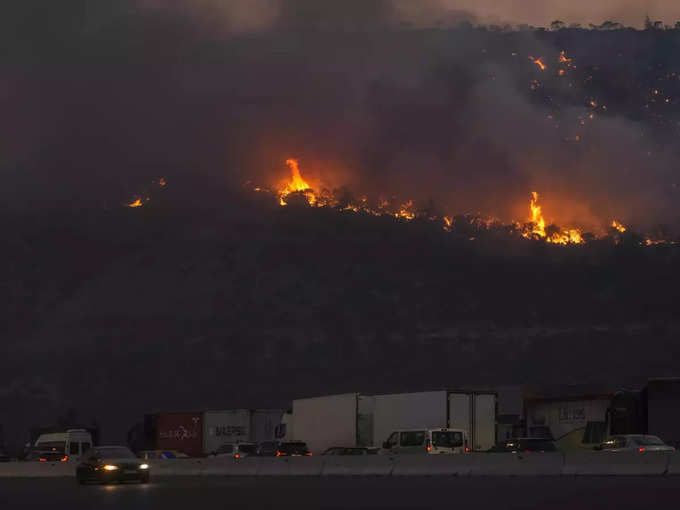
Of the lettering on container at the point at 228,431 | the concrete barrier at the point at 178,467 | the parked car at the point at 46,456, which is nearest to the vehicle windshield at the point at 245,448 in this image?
the concrete barrier at the point at 178,467

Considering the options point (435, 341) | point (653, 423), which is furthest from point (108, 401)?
point (653, 423)

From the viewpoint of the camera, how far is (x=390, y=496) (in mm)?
28938

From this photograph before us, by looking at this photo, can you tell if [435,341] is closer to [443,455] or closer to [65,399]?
[65,399]

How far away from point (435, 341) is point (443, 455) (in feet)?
451

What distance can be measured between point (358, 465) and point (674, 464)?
43.8ft

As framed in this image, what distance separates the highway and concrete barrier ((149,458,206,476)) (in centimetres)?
1531

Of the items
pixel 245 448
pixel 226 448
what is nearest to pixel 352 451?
pixel 245 448

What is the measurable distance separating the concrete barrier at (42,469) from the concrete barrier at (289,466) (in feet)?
36.2

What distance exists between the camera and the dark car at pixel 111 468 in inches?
1665

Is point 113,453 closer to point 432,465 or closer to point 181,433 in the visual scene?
point 432,465

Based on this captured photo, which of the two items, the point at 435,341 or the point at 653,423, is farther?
the point at 435,341

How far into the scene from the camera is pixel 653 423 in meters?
56.2

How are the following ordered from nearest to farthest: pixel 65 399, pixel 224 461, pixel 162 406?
pixel 224 461 < pixel 162 406 < pixel 65 399

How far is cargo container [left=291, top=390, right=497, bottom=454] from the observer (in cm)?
5300
